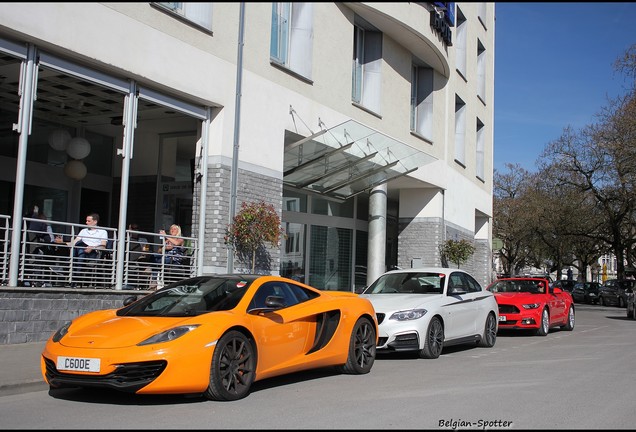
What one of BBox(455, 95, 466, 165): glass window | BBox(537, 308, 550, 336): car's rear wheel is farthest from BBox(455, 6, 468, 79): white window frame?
BBox(537, 308, 550, 336): car's rear wheel

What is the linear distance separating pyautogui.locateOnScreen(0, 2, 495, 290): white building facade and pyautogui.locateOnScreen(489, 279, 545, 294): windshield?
13.0ft

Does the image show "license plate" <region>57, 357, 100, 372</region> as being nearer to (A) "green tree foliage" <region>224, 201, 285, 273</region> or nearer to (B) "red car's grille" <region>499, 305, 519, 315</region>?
(A) "green tree foliage" <region>224, 201, 285, 273</region>

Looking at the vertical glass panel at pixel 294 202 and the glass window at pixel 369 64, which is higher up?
the glass window at pixel 369 64

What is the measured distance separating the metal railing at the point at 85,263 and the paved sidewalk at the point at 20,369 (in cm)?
126

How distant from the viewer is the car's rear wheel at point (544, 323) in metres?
16.5

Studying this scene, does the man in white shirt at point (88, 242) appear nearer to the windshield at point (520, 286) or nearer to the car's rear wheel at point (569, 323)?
the windshield at point (520, 286)

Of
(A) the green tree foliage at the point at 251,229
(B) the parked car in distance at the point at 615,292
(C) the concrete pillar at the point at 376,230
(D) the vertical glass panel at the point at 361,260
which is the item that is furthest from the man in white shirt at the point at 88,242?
(B) the parked car in distance at the point at 615,292

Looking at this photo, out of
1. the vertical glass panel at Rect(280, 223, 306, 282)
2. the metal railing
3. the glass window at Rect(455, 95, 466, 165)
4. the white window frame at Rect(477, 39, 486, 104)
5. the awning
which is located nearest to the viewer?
the metal railing

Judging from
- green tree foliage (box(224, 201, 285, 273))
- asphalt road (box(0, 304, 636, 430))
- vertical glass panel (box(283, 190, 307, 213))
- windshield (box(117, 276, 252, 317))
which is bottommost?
asphalt road (box(0, 304, 636, 430))

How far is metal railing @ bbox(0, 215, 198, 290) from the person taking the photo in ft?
36.3

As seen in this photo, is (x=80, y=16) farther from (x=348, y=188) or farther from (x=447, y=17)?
(x=447, y=17)

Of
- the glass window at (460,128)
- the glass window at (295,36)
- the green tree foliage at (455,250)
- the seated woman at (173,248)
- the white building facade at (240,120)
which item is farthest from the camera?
the glass window at (460,128)

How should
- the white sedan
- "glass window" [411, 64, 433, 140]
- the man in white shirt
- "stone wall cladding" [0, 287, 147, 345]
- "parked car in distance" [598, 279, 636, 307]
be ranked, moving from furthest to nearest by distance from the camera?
"parked car in distance" [598, 279, 636, 307], "glass window" [411, 64, 433, 140], the man in white shirt, the white sedan, "stone wall cladding" [0, 287, 147, 345]

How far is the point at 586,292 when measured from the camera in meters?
48.3
